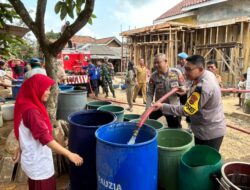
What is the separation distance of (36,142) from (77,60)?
10563 millimetres

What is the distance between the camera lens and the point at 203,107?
8.77 ft

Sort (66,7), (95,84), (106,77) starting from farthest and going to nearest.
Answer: (106,77) → (95,84) → (66,7)

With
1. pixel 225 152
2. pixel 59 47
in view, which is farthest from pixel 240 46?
pixel 59 47

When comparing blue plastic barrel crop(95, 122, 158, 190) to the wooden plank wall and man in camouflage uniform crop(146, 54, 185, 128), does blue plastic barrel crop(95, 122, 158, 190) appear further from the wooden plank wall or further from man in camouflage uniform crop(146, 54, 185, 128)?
the wooden plank wall

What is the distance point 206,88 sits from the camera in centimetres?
254

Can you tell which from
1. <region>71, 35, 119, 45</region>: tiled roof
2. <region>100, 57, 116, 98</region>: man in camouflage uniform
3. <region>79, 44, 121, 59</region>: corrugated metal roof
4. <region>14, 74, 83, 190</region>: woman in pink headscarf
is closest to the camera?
<region>14, 74, 83, 190</region>: woman in pink headscarf

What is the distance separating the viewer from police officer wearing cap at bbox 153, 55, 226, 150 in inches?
101

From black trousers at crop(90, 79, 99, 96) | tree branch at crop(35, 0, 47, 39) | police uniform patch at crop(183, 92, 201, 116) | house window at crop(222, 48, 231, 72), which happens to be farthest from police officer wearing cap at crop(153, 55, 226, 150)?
house window at crop(222, 48, 231, 72)

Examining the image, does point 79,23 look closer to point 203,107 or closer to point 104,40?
point 203,107

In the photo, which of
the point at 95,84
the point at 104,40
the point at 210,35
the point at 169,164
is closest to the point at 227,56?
the point at 210,35

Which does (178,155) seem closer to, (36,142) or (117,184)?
(117,184)

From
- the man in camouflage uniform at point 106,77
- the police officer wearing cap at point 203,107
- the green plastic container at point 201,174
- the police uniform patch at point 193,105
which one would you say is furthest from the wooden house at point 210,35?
the green plastic container at point 201,174

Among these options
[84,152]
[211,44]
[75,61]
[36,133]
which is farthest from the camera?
[75,61]

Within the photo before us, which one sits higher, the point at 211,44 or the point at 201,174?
the point at 211,44
